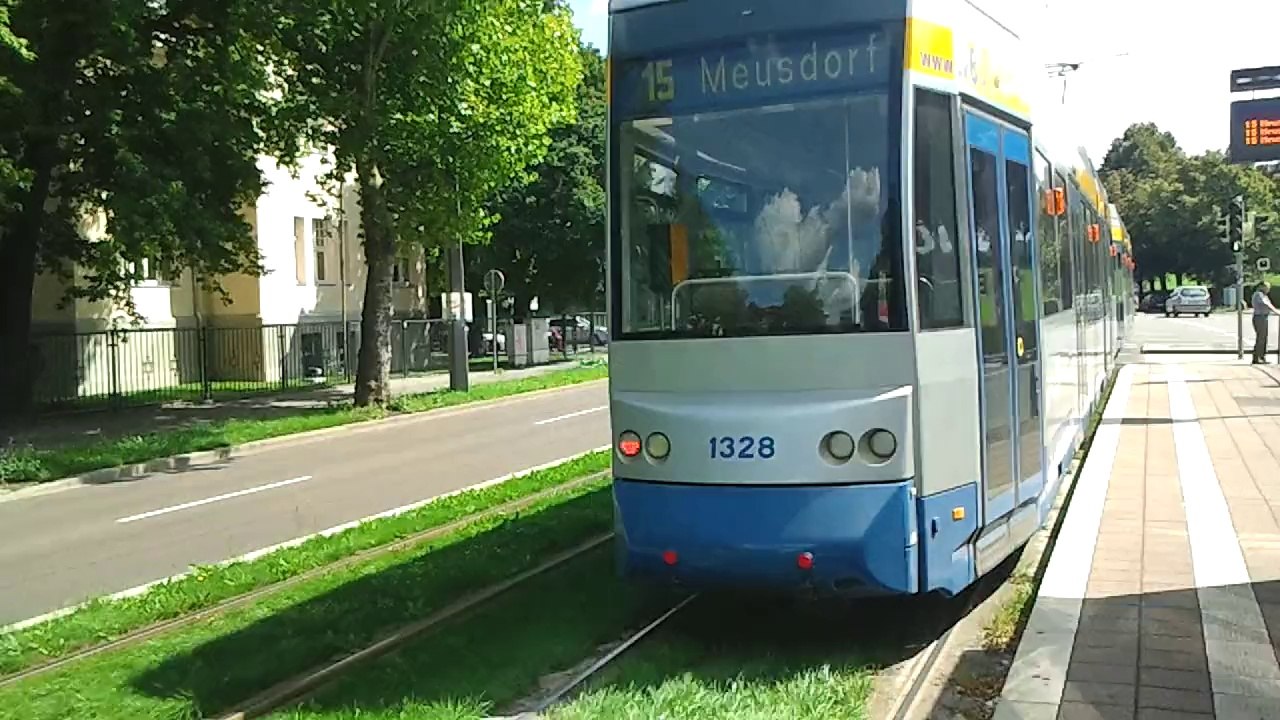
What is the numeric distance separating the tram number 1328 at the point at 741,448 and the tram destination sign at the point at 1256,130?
18261mm

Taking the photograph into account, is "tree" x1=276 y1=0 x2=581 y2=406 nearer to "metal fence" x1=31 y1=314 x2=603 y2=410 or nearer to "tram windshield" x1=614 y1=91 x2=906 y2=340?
"metal fence" x1=31 y1=314 x2=603 y2=410

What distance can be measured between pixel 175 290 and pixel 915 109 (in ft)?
108

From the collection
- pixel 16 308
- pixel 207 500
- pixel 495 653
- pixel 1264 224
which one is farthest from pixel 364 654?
pixel 1264 224

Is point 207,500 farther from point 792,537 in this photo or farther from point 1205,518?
point 1205,518

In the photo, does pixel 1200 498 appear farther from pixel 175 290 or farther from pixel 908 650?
pixel 175 290

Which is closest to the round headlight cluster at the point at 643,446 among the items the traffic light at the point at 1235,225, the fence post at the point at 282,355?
the traffic light at the point at 1235,225

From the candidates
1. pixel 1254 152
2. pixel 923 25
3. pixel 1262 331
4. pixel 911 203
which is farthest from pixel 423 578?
pixel 1262 331

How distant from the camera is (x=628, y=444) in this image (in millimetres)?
6781

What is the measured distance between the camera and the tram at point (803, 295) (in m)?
6.29

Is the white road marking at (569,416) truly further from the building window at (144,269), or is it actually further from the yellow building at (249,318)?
the building window at (144,269)

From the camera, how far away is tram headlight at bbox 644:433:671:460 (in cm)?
660

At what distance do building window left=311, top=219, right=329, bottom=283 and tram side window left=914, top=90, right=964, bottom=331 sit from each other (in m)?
35.7

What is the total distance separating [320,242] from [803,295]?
36.3 metres

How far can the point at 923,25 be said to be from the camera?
21.2 ft
